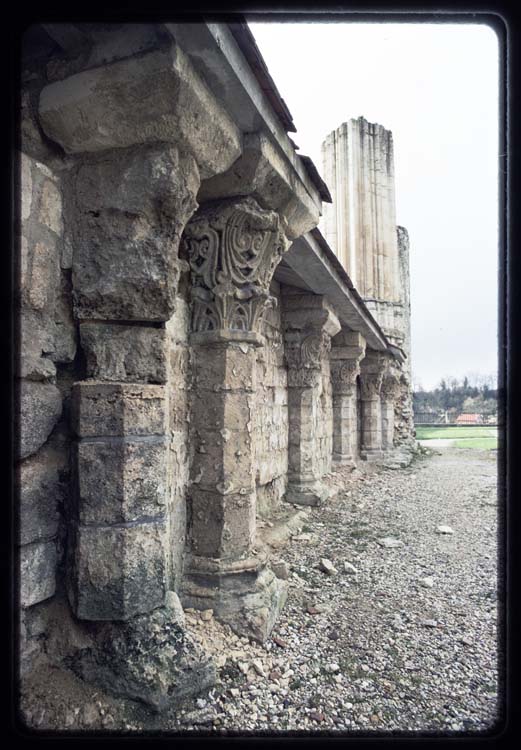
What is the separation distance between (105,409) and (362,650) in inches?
76.0

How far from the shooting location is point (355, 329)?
863 cm

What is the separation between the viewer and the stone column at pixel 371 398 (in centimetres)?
1151

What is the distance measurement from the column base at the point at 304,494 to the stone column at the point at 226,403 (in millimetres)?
2924

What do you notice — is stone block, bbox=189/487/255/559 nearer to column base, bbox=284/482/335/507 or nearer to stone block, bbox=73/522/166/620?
stone block, bbox=73/522/166/620

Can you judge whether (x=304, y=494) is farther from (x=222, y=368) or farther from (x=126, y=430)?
(x=126, y=430)

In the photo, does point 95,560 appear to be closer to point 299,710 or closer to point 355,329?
point 299,710

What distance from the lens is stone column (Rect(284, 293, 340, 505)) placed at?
5.88 meters

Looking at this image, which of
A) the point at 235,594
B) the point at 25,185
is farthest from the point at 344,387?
the point at 25,185

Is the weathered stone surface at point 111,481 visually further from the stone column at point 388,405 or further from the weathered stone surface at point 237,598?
the stone column at point 388,405

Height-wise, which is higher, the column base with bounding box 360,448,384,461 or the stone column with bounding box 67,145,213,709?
the stone column with bounding box 67,145,213,709

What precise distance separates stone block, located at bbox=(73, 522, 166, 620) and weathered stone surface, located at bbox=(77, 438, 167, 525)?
2.3 inches

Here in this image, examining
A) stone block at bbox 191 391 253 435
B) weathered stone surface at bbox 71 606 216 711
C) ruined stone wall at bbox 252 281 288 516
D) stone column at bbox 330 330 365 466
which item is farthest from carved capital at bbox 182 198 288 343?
stone column at bbox 330 330 365 466

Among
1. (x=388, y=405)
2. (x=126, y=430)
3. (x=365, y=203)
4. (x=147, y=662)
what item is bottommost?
(x=147, y=662)

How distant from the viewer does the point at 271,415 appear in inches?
216
